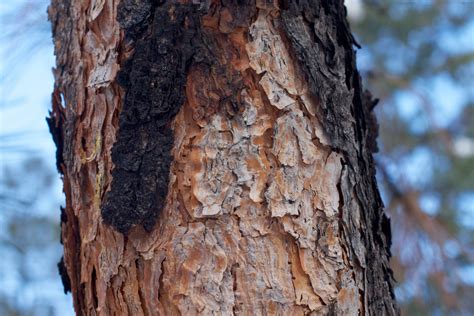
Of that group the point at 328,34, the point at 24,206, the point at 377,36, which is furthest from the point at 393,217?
the point at 377,36

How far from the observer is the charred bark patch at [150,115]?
810 mm

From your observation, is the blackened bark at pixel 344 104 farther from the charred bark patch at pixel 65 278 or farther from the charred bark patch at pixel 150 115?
the charred bark patch at pixel 65 278

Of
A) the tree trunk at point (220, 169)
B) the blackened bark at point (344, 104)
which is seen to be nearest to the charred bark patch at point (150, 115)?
the tree trunk at point (220, 169)

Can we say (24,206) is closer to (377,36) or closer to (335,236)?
(335,236)

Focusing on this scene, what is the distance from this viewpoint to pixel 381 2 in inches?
141

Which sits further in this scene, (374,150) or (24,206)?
(24,206)

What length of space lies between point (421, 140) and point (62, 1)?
2491 millimetres

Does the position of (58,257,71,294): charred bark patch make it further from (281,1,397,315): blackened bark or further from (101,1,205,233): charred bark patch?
(281,1,397,315): blackened bark

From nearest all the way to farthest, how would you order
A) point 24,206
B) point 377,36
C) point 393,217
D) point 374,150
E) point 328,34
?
1. point 328,34
2. point 374,150
3. point 24,206
4. point 393,217
5. point 377,36

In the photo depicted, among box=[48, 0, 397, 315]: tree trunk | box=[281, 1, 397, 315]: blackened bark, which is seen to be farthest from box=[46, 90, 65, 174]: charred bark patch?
box=[281, 1, 397, 315]: blackened bark

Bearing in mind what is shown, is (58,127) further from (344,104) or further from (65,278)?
(344,104)

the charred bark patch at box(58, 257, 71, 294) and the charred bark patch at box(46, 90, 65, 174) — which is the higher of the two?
the charred bark patch at box(46, 90, 65, 174)

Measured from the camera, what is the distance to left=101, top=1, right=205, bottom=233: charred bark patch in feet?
2.66

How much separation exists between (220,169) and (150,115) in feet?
0.35
